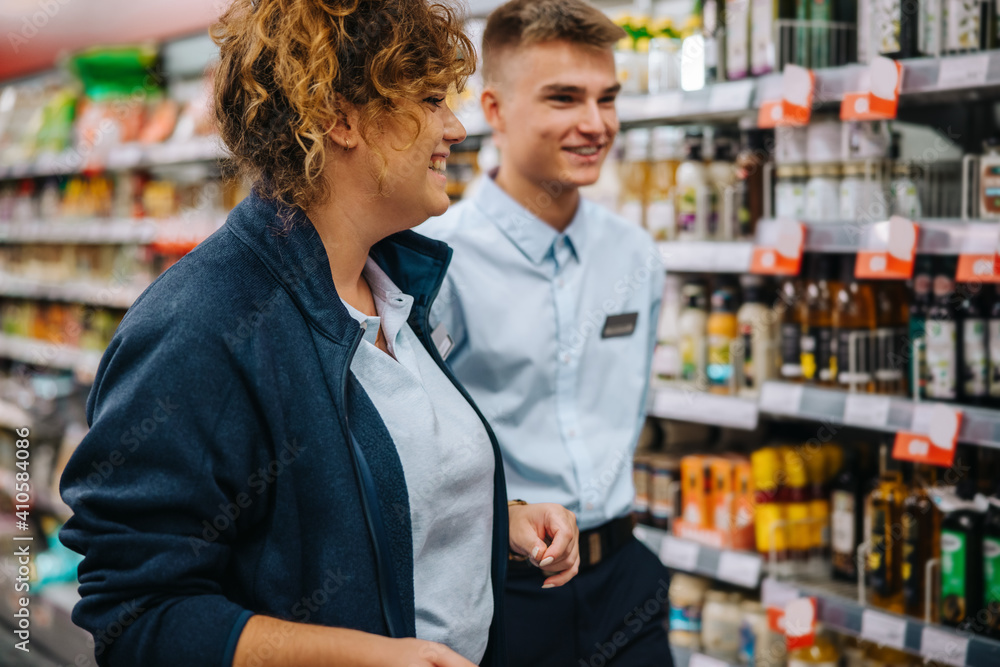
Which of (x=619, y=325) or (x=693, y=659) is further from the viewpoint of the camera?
(x=693, y=659)

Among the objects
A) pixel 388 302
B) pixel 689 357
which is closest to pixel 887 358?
pixel 689 357

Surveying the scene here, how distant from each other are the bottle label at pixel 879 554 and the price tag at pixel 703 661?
1.65 ft

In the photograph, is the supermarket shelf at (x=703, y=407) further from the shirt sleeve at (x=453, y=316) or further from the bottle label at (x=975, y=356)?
the shirt sleeve at (x=453, y=316)

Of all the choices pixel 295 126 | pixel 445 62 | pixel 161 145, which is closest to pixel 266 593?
pixel 295 126

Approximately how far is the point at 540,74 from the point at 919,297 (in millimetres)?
1058

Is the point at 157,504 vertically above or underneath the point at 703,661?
above

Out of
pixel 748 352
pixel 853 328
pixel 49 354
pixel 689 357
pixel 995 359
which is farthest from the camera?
pixel 49 354

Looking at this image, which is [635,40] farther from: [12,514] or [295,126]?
[12,514]

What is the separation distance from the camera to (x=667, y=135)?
8.18ft

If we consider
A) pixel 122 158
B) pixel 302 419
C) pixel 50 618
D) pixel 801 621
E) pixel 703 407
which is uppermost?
pixel 122 158

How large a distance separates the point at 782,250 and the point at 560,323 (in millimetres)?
660

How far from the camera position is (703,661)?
245 centimetres

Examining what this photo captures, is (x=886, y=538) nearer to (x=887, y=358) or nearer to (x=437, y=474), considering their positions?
(x=887, y=358)

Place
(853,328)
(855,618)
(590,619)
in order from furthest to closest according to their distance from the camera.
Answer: (853,328) < (855,618) < (590,619)
